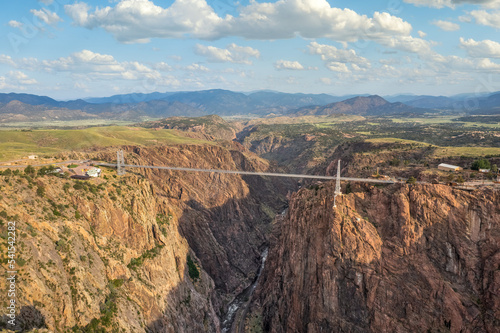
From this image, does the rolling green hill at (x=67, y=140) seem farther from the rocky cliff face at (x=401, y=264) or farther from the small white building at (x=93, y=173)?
the rocky cliff face at (x=401, y=264)

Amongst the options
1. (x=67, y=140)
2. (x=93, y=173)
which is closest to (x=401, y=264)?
(x=93, y=173)

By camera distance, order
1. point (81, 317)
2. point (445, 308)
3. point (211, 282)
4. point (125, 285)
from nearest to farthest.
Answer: point (81, 317) < point (445, 308) < point (125, 285) < point (211, 282)

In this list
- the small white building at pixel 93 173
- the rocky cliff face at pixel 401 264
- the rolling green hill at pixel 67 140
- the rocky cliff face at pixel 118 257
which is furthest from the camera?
the rolling green hill at pixel 67 140

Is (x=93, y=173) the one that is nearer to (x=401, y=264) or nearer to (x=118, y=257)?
(x=118, y=257)

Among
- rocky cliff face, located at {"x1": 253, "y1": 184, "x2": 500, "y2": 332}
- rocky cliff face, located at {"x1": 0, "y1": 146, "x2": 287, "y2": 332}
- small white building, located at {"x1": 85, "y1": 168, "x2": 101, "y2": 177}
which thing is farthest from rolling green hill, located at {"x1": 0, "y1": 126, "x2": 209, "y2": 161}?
rocky cliff face, located at {"x1": 253, "y1": 184, "x2": 500, "y2": 332}

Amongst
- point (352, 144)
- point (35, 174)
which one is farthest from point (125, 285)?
point (352, 144)

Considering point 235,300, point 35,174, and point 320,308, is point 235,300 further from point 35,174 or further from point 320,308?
point 35,174

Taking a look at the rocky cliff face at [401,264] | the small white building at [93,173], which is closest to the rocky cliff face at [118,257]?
the small white building at [93,173]

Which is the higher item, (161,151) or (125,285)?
(161,151)
